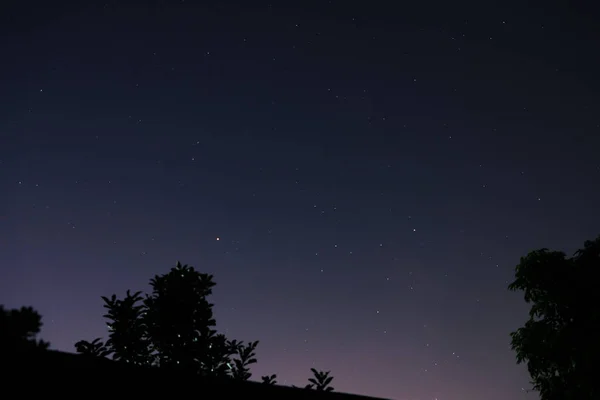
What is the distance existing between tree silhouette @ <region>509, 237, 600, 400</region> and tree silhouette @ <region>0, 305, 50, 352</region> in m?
18.0

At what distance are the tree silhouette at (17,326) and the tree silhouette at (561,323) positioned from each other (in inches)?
708

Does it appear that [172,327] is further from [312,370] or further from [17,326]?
[17,326]

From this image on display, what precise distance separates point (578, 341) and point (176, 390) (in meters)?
16.2

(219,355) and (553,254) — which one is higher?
(553,254)

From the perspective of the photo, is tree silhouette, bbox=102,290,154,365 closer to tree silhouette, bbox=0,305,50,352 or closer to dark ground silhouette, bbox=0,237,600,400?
dark ground silhouette, bbox=0,237,600,400

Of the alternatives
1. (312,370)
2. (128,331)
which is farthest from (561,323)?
(128,331)

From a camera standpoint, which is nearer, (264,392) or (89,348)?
(264,392)

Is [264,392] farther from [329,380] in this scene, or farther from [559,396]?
[559,396]

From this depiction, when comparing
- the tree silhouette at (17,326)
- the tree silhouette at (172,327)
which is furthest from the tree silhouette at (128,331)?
the tree silhouette at (17,326)

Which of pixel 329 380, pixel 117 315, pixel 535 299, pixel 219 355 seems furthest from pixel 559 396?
Result: pixel 117 315

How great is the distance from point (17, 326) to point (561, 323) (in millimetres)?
19089

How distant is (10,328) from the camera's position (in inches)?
179

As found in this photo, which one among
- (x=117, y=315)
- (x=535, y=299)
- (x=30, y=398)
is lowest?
(x=30, y=398)

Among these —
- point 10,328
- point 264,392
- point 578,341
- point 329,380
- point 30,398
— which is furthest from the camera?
point 578,341
